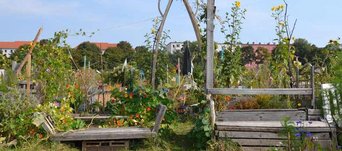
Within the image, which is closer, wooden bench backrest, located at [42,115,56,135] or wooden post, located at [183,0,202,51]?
wooden bench backrest, located at [42,115,56,135]

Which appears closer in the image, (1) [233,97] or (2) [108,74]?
(1) [233,97]

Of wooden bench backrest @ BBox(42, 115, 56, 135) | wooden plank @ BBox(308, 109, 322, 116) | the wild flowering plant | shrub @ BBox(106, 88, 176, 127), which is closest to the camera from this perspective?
the wild flowering plant

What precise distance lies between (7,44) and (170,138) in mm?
123721

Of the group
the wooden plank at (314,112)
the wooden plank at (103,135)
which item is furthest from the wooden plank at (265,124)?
the wooden plank at (103,135)

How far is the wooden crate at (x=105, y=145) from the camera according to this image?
6.72 meters

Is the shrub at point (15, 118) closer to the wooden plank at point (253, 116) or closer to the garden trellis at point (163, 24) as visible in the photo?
the garden trellis at point (163, 24)

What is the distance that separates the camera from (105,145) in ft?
22.2

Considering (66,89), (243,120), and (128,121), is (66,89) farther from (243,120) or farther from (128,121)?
(243,120)

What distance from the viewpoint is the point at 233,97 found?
27.6 feet

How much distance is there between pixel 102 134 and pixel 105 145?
233mm

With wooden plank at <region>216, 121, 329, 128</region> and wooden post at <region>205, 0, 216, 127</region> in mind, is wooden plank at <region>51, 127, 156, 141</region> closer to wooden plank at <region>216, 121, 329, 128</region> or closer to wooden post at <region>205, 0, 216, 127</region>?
wooden post at <region>205, 0, 216, 127</region>

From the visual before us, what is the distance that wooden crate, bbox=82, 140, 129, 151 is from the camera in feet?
22.0

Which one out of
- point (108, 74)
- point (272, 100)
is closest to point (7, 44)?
point (108, 74)

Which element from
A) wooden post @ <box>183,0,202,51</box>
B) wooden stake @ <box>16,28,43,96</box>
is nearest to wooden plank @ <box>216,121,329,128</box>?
wooden post @ <box>183,0,202,51</box>
